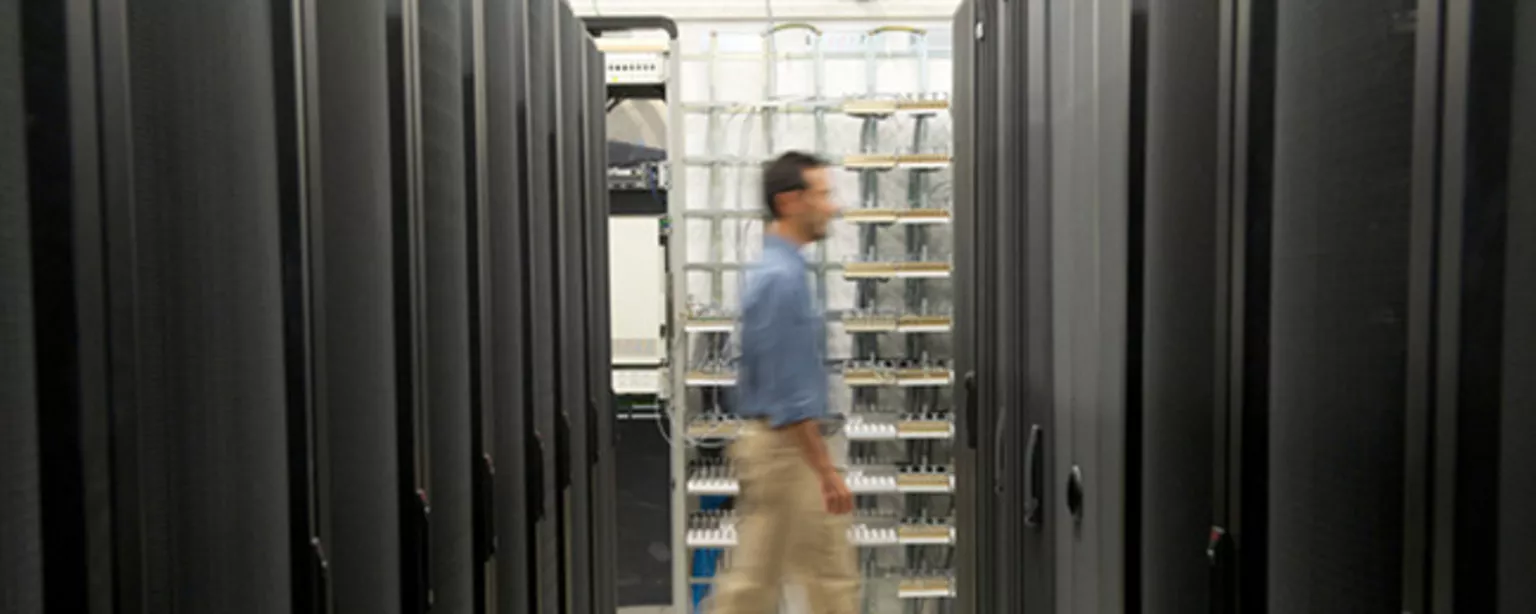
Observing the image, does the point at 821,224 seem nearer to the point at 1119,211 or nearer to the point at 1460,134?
the point at 1119,211

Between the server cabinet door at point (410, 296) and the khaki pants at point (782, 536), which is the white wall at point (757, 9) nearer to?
the khaki pants at point (782, 536)

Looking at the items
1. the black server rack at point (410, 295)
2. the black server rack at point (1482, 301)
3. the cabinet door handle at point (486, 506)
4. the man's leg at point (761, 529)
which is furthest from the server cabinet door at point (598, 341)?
the black server rack at point (1482, 301)

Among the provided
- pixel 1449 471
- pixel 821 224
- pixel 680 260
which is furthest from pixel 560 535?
pixel 1449 471

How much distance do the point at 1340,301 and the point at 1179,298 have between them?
1.50 feet

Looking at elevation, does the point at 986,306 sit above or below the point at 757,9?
below

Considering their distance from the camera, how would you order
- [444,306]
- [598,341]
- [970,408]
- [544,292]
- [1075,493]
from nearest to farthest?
[444,306] → [1075,493] → [544,292] → [970,408] → [598,341]

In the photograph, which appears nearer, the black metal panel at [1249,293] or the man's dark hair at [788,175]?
the black metal panel at [1249,293]

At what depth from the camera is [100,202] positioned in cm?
79

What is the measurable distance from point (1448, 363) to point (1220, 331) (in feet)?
1.39

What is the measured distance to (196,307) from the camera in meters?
1.00

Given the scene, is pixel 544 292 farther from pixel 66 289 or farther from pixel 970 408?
pixel 66 289

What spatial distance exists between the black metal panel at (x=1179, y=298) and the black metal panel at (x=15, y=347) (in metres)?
1.28

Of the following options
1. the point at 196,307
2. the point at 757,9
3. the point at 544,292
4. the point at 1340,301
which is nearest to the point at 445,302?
the point at 196,307

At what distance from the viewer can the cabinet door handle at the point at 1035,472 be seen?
2182 millimetres
